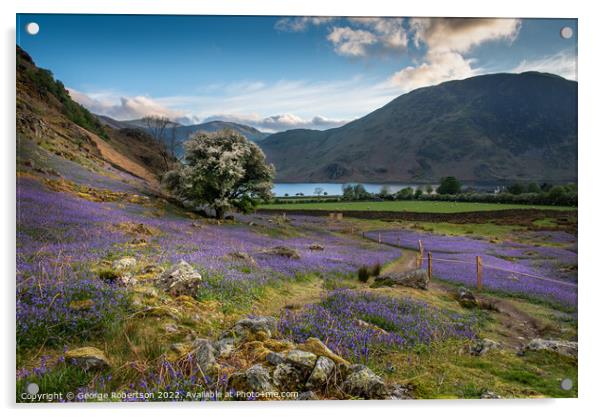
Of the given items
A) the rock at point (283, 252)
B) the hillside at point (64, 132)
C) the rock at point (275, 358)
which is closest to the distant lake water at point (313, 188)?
the rock at point (283, 252)

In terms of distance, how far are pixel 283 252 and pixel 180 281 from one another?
247 cm

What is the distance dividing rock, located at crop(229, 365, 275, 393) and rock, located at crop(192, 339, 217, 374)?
1.11 feet

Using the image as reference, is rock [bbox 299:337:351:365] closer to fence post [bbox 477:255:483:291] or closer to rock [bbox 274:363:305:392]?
rock [bbox 274:363:305:392]

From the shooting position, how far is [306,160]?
814 cm

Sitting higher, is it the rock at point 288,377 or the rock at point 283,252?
the rock at point 283,252

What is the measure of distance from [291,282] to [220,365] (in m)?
2.49

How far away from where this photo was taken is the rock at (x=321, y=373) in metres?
5.10

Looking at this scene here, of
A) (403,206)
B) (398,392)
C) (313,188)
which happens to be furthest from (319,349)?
(403,206)

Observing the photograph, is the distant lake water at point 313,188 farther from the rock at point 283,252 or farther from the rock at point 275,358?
the rock at point 275,358

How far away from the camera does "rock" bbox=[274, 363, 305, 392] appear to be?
5141mm

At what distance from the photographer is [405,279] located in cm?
738

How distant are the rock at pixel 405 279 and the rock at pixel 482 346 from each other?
67.2 inches

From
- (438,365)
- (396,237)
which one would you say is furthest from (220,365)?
(396,237)

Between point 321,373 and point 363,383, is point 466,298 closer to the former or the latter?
point 363,383
